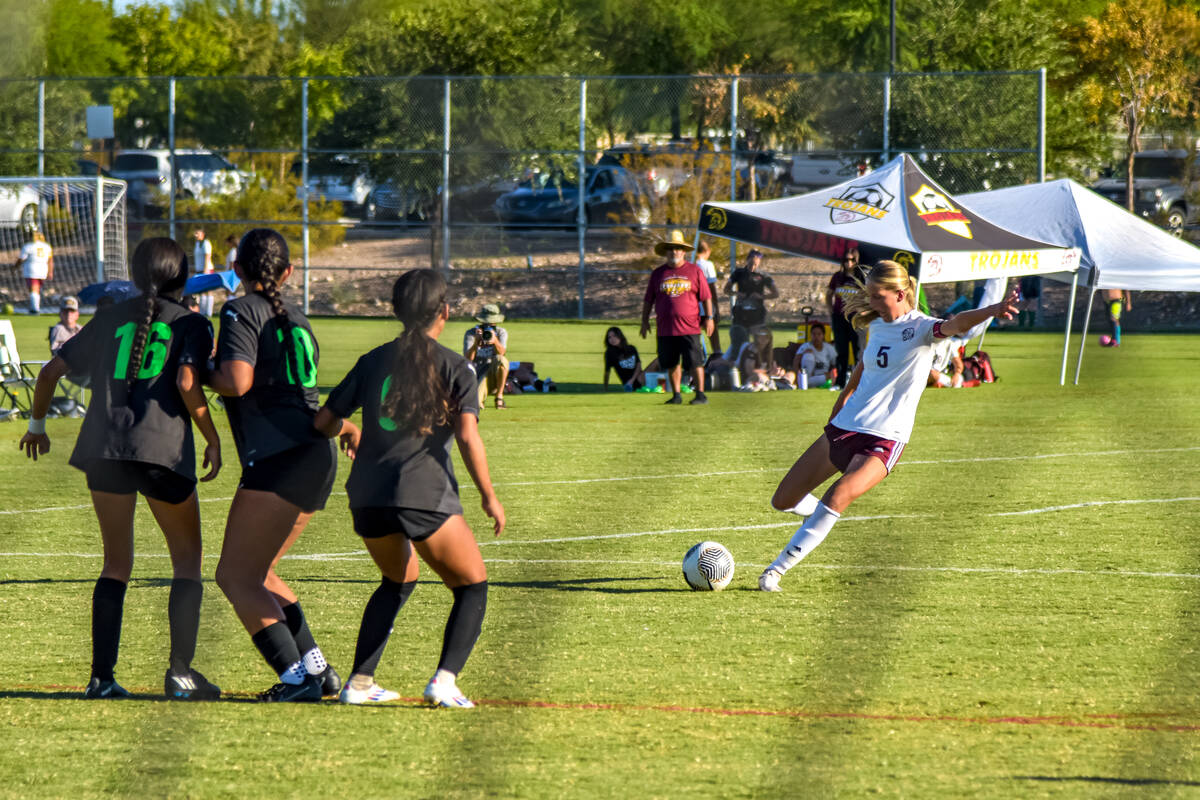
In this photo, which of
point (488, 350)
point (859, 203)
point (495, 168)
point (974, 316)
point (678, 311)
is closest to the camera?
point (974, 316)

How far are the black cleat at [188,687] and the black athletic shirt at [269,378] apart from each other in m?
0.87

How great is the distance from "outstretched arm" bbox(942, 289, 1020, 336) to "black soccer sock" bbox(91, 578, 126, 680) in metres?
3.89

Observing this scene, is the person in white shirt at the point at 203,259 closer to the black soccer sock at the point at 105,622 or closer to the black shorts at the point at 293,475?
the black soccer sock at the point at 105,622

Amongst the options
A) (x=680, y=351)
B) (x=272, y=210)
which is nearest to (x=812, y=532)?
(x=680, y=351)

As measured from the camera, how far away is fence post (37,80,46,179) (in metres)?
32.9

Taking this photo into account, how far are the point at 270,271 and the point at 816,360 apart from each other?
50.7 ft

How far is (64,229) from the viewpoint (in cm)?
3431

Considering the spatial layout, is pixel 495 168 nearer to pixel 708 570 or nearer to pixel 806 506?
pixel 806 506

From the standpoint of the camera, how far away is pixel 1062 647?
661 cm

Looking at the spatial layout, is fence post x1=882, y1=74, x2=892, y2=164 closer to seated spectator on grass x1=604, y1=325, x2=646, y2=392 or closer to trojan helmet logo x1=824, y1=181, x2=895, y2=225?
trojan helmet logo x1=824, y1=181, x2=895, y2=225

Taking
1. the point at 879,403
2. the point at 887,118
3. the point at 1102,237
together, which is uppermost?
the point at 887,118

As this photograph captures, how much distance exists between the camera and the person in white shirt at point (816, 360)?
2039 centimetres

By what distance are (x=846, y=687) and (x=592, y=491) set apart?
579cm

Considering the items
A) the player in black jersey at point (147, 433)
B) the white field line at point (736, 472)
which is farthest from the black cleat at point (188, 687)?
the white field line at point (736, 472)
